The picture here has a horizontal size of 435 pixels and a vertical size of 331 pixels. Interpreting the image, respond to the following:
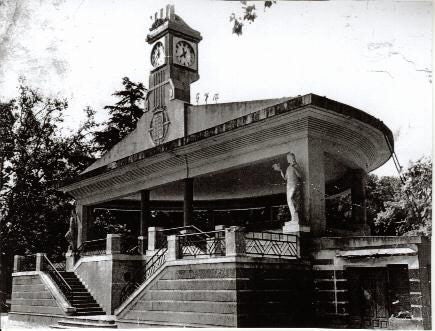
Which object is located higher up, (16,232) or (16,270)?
(16,232)

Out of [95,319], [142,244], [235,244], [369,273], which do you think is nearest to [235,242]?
[235,244]

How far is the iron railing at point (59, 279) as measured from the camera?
2205cm

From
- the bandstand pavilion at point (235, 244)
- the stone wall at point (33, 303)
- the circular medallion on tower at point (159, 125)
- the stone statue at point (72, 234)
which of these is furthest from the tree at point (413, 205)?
the stone statue at point (72, 234)

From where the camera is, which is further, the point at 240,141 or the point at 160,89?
the point at 160,89

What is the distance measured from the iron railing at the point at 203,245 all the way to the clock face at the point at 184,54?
312 inches

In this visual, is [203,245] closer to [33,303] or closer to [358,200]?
[358,200]

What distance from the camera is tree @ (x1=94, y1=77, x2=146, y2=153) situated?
41188mm

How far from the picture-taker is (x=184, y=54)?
24750mm

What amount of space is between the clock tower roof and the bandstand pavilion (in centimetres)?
7

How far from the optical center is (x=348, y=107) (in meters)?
17.0

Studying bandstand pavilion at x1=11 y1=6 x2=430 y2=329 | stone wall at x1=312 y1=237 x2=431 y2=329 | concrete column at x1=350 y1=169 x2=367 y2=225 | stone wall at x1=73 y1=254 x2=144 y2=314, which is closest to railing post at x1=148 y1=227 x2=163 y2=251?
bandstand pavilion at x1=11 y1=6 x2=430 y2=329

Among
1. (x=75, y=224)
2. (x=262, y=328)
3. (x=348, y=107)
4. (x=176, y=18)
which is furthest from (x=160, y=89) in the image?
(x=262, y=328)

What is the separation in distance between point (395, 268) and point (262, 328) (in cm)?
392

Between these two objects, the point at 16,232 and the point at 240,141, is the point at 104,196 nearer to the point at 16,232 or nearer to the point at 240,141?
the point at 16,232
